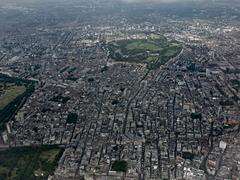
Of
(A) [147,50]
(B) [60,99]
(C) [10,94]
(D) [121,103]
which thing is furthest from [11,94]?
(A) [147,50]

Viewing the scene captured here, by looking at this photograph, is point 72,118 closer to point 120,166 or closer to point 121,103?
point 121,103

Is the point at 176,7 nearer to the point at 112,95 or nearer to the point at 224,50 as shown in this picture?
Answer: the point at 224,50

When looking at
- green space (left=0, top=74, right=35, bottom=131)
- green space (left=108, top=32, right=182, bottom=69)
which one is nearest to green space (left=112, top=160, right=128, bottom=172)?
green space (left=0, top=74, right=35, bottom=131)

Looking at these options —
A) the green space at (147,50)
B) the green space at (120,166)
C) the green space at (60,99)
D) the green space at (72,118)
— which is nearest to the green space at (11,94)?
the green space at (60,99)

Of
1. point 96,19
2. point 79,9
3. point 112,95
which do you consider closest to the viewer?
point 112,95

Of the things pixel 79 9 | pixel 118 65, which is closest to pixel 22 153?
pixel 118 65
